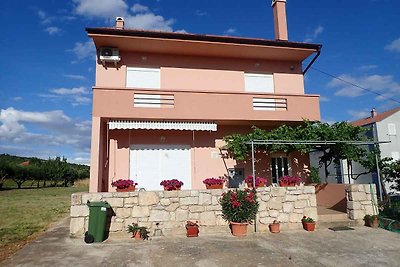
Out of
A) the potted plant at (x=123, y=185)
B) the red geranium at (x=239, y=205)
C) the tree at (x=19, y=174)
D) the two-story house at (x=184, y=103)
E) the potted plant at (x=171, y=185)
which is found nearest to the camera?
the red geranium at (x=239, y=205)

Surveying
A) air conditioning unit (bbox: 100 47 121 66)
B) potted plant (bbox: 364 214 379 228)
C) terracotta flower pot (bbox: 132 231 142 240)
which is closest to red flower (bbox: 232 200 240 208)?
terracotta flower pot (bbox: 132 231 142 240)

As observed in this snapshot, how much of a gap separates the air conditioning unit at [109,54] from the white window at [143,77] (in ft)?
3.94

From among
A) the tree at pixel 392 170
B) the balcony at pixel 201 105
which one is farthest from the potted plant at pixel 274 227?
the tree at pixel 392 170

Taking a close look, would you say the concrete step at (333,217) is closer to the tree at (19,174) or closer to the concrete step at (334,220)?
the concrete step at (334,220)

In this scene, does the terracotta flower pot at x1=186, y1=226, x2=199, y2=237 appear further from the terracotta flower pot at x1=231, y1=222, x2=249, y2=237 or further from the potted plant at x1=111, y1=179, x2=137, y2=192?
the potted plant at x1=111, y1=179, x2=137, y2=192

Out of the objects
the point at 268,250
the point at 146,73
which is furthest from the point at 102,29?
the point at 268,250

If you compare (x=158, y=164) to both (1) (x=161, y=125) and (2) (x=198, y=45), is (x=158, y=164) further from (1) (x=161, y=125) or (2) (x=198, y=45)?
(2) (x=198, y=45)

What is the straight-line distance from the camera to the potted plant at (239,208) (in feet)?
41.3

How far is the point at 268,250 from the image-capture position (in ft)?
33.5

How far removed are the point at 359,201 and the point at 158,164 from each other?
1084 cm

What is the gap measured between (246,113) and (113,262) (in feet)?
35.9

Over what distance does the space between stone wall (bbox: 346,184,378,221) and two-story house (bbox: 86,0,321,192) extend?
16.7 ft

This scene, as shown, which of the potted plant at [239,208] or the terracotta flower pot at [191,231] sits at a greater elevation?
the potted plant at [239,208]

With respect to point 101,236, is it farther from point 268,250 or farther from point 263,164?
point 263,164
